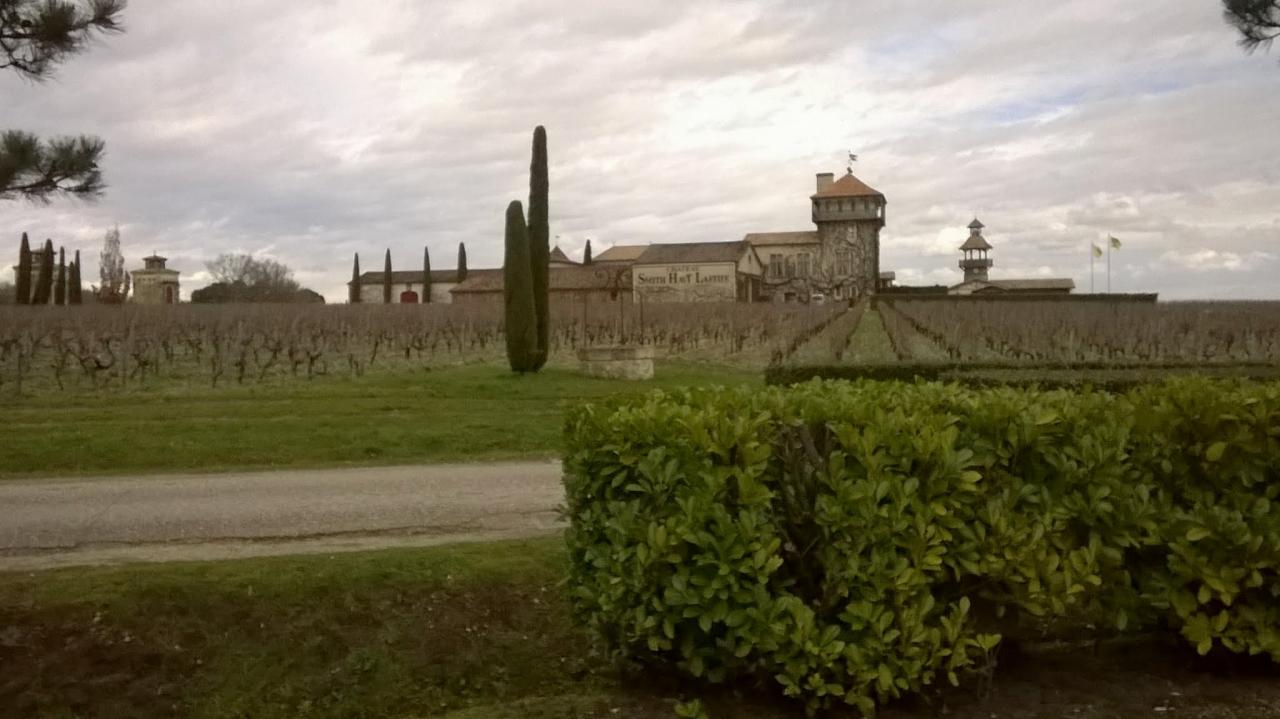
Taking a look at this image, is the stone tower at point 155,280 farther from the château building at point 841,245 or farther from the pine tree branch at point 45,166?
the pine tree branch at point 45,166

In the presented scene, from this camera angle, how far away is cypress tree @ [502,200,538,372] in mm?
22656

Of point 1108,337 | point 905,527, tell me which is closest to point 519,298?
point 1108,337

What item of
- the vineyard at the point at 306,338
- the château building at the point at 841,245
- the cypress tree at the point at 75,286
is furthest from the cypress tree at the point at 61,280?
the château building at the point at 841,245

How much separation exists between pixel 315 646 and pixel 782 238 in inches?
3450

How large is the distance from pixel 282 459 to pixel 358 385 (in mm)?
8713

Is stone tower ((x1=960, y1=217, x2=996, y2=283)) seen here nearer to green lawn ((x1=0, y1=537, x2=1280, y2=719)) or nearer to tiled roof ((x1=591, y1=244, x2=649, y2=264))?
tiled roof ((x1=591, y1=244, x2=649, y2=264))

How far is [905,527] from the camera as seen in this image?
13.4ft

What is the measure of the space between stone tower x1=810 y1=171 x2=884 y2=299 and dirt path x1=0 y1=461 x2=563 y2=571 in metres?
71.8

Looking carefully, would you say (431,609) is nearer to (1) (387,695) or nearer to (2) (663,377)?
(1) (387,695)

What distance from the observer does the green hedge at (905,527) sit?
407cm

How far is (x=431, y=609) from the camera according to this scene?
6.27m

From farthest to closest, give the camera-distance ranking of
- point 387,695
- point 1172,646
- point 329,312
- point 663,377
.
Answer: point 329,312 → point 663,377 → point 387,695 → point 1172,646

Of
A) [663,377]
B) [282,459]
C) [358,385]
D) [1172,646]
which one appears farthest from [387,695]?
[663,377]

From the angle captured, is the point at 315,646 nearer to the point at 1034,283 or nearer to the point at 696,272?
the point at 696,272
